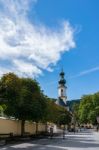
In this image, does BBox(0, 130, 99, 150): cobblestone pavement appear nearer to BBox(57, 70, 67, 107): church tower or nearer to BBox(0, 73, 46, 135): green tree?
BBox(0, 73, 46, 135): green tree

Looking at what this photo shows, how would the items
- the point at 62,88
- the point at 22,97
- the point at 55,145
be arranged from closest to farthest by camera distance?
the point at 55,145
the point at 22,97
the point at 62,88

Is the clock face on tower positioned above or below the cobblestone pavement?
above

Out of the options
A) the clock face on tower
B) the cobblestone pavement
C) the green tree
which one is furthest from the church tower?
the cobblestone pavement

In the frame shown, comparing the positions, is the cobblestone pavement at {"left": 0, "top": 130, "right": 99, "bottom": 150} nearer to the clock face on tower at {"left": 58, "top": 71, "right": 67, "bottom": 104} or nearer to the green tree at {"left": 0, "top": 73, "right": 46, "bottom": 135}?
the green tree at {"left": 0, "top": 73, "right": 46, "bottom": 135}

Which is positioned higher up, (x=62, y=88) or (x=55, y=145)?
(x=62, y=88)

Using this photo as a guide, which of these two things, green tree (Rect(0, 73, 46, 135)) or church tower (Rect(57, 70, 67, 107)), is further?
church tower (Rect(57, 70, 67, 107))

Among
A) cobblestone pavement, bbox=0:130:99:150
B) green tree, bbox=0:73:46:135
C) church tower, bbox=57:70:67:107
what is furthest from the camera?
church tower, bbox=57:70:67:107

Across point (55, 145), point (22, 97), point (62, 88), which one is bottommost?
point (55, 145)

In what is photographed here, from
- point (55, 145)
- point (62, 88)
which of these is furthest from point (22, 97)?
point (62, 88)

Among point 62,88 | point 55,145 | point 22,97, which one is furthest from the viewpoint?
point 62,88

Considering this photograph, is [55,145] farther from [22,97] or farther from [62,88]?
[62,88]

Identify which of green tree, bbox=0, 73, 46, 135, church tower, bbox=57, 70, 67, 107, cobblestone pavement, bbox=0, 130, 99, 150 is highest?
church tower, bbox=57, 70, 67, 107

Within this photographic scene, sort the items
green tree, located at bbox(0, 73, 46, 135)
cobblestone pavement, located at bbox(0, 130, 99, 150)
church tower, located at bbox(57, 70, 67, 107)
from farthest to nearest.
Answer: church tower, located at bbox(57, 70, 67, 107), green tree, located at bbox(0, 73, 46, 135), cobblestone pavement, located at bbox(0, 130, 99, 150)

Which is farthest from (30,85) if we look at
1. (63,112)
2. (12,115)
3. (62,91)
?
(62,91)
